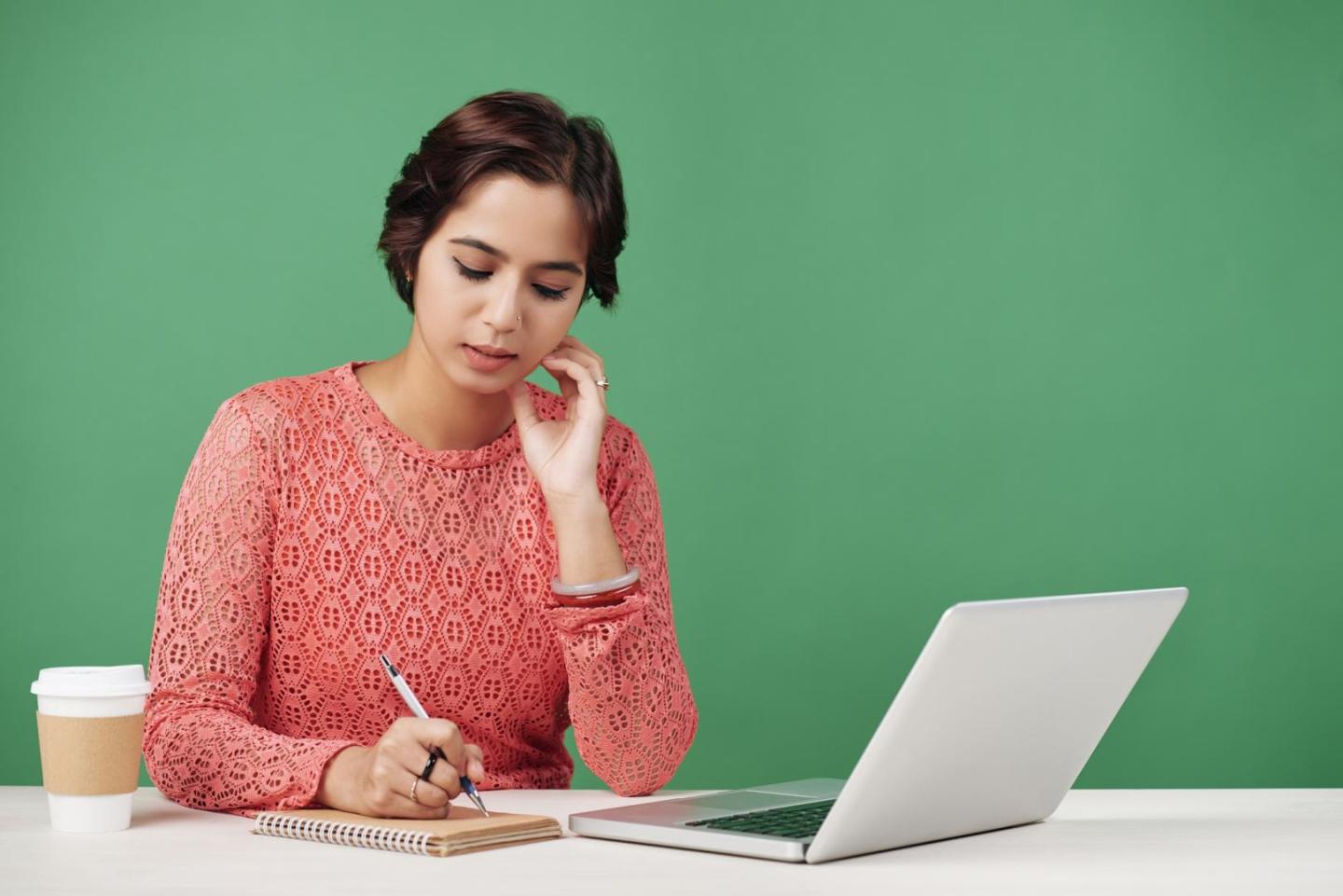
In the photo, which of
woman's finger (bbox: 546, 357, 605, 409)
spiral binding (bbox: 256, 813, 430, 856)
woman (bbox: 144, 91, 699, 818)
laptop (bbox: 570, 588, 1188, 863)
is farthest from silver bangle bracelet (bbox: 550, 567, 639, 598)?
spiral binding (bbox: 256, 813, 430, 856)

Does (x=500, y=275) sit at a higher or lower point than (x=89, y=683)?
higher

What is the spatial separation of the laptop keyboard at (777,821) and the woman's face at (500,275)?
62cm

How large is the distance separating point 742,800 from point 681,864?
224 mm

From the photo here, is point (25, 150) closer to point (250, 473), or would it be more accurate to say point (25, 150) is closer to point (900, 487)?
point (250, 473)

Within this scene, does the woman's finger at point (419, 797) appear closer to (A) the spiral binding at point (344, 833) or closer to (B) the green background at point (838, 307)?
(A) the spiral binding at point (344, 833)

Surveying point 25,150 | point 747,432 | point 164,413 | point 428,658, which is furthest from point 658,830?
point 25,150

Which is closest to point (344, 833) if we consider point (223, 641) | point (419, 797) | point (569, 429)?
point (419, 797)

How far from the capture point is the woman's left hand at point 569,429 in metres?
1.64

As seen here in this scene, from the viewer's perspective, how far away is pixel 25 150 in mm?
2703

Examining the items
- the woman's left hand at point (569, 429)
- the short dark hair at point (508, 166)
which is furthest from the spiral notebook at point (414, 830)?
the short dark hair at point (508, 166)

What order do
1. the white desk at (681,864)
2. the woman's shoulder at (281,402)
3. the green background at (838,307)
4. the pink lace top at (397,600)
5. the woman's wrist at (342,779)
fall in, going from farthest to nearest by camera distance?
the green background at (838,307), the woman's shoulder at (281,402), the pink lace top at (397,600), the woman's wrist at (342,779), the white desk at (681,864)

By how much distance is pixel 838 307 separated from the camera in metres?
2.71

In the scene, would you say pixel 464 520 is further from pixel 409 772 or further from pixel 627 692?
pixel 409 772

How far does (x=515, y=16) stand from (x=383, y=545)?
4.50 feet
